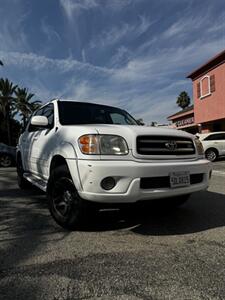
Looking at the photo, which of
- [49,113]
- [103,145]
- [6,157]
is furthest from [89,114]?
[6,157]

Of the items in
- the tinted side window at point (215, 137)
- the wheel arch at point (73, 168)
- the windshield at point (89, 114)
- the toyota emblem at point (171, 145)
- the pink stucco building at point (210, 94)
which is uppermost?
the pink stucco building at point (210, 94)

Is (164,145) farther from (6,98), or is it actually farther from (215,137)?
(6,98)

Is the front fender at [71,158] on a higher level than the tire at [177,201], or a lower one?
higher

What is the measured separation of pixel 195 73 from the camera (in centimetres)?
2177

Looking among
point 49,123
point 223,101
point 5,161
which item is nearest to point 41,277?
point 49,123

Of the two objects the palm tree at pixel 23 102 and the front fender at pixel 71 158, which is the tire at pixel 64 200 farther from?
the palm tree at pixel 23 102

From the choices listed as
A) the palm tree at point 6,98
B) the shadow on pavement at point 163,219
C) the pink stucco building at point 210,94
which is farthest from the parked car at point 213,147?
the palm tree at point 6,98

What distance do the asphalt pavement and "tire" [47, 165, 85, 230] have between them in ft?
0.53

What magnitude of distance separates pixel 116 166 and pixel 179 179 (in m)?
0.86

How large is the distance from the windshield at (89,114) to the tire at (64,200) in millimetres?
974

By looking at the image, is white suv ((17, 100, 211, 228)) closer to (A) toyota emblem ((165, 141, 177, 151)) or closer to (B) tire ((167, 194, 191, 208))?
(A) toyota emblem ((165, 141, 177, 151))

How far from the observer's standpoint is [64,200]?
12.3 ft

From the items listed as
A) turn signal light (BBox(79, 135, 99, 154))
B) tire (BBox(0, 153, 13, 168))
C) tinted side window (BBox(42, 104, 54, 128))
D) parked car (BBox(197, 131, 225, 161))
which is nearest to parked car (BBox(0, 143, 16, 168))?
tire (BBox(0, 153, 13, 168))

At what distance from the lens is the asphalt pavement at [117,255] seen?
2.28 metres
